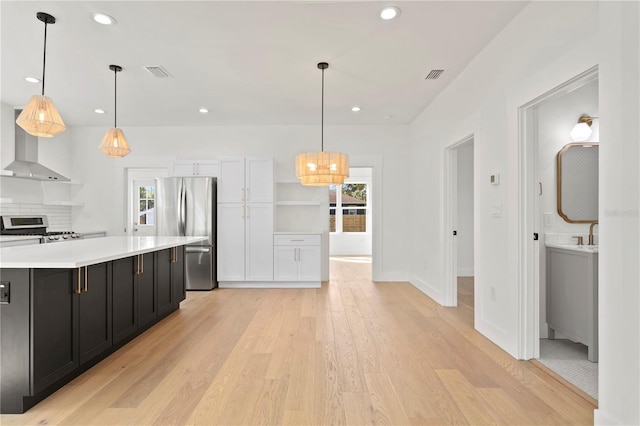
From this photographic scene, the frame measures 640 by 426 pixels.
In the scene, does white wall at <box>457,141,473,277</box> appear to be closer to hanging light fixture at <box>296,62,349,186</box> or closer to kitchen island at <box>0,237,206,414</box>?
hanging light fixture at <box>296,62,349,186</box>

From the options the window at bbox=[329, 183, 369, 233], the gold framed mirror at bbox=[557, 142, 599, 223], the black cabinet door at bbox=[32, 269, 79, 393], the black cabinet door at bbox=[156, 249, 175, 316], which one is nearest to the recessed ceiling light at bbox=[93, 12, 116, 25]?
the black cabinet door at bbox=[32, 269, 79, 393]

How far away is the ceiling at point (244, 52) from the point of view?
8.28 feet

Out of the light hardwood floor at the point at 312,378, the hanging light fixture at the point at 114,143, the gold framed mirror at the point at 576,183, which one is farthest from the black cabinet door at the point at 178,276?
the gold framed mirror at the point at 576,183

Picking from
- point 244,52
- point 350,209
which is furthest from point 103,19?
point 350,209

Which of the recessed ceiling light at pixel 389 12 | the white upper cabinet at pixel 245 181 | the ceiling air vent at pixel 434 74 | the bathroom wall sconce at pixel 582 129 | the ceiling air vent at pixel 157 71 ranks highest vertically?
the ceiling air vent at pixel 434 74

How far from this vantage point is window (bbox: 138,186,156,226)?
19.2ft

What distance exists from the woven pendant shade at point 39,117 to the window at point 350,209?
7.59m

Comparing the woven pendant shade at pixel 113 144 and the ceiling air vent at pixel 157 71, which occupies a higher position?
the ceiling air vent at pixel 157 71

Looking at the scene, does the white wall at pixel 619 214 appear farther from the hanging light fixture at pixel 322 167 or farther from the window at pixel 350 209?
the window at pixel 350 209

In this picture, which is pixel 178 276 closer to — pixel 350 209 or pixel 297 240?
pixel 297 240

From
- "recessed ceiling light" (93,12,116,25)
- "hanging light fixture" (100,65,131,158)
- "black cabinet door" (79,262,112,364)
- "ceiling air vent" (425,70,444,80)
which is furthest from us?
"ceiling air vent" (425,70,444,80)

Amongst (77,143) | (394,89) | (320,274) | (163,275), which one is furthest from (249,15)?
(77,143)

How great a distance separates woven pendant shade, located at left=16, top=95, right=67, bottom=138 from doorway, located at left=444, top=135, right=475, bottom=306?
3769 mm

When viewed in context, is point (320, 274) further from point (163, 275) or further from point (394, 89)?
point (394, 89)
